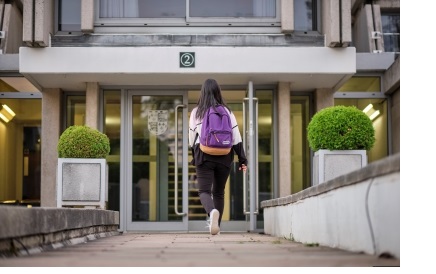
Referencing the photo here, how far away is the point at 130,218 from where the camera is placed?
13078 mm

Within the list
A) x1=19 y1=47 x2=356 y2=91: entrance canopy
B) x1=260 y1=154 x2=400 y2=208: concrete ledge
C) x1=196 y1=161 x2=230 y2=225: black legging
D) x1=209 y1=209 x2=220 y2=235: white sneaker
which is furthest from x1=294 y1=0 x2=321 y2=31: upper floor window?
x1=260 y1=154 x2=400 y2=208: concrete ledge

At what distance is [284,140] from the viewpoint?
515 inches

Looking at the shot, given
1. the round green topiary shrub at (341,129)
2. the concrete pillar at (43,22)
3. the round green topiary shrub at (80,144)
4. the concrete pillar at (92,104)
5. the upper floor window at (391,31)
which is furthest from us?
the upper floor window at (391,31)

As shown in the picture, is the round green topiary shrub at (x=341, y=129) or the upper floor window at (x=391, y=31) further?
the upper floor window at (x=391, y=31)

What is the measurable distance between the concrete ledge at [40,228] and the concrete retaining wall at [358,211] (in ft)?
6.56

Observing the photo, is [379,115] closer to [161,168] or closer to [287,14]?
[287,14]

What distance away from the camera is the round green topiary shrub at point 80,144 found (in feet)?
37.7

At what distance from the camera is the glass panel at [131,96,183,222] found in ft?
43.2

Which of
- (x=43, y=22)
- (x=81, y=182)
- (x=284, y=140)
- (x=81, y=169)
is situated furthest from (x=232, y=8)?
(x=81, y=182)

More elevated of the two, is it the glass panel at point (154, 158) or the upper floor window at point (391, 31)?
the upper floor window at point (391, 31)

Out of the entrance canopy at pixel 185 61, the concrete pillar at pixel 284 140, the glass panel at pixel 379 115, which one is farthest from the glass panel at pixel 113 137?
the glass panel at pixel 379 115

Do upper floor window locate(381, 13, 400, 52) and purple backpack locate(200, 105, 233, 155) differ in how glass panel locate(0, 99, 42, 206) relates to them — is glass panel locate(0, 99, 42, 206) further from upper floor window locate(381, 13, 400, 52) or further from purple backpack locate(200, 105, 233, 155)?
purple backpack locate(200, 105, 233, 155)

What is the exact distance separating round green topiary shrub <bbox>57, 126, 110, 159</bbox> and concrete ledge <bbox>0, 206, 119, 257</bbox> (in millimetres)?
3159

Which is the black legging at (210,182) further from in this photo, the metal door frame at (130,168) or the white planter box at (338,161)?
the metal door frame at (130,168)
